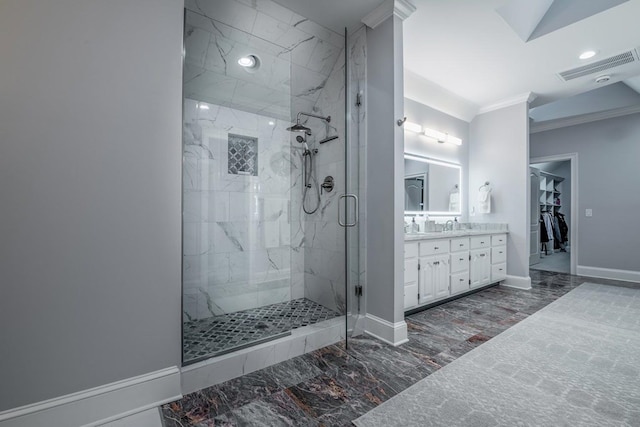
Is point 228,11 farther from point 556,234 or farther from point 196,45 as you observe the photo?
point 556,234

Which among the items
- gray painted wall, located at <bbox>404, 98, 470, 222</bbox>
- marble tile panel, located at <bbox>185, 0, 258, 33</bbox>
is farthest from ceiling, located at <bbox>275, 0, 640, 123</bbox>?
marble tile panel, located at <bbox>185, 0, 258, 33</bbox>

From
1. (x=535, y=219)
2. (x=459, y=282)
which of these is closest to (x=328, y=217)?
(x=459, y=282)

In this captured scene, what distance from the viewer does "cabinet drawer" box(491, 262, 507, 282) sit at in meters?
3.85

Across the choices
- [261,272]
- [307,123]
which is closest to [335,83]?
[307,123]

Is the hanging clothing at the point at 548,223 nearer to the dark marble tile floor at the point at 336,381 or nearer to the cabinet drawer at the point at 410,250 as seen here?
the dark marble tile floor at the point at 336,381

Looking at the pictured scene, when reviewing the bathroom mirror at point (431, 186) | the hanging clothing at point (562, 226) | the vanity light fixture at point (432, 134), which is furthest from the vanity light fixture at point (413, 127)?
the hanging clothing at point (562, 226)

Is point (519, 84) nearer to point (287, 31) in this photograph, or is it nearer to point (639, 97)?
point (639, 97)

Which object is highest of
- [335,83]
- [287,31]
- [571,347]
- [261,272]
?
[287,31]

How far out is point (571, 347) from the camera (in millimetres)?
2168

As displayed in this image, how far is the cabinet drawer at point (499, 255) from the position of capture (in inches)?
151

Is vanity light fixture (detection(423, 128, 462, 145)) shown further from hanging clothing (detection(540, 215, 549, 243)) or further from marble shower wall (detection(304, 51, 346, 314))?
hanging clothing (detection(540, 215, 549, 243))

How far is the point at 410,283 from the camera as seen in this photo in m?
2.72

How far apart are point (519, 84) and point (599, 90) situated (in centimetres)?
210

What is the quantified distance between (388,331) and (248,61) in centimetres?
274
